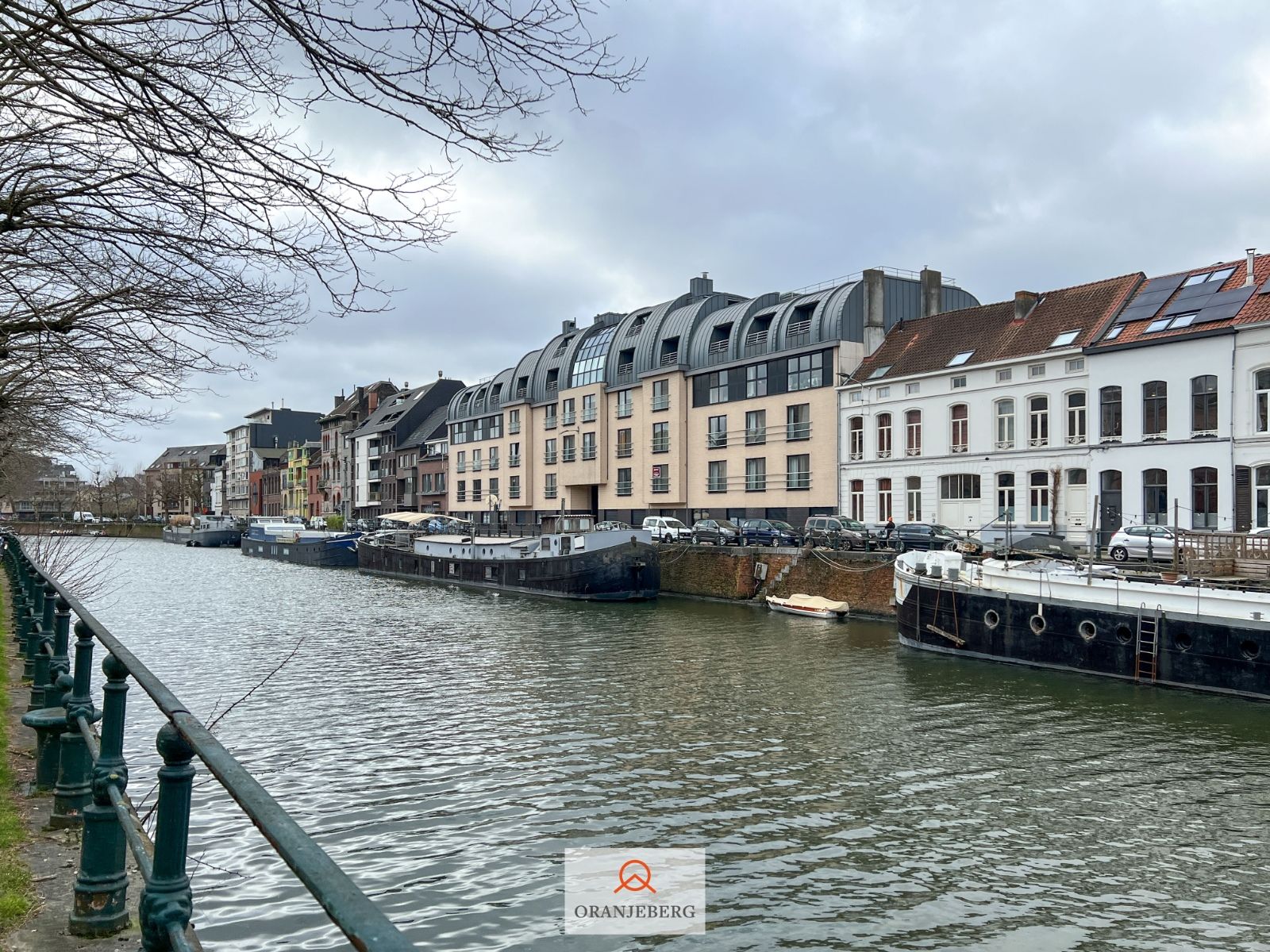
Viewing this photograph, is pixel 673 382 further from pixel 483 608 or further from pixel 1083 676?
pixel 1083 676

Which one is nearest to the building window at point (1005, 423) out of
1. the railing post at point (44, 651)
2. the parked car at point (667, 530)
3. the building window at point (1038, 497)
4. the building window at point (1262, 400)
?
the building window at point (1038, 497)

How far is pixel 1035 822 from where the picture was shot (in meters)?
11.6

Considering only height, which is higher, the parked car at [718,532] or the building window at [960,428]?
the building window at [960,428]

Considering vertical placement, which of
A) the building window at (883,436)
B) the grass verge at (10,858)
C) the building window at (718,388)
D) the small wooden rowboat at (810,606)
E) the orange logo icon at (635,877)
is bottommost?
the orange logo icon at (635,877)

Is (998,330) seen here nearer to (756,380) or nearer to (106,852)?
(756,380)

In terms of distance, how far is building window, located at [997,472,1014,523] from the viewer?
37.7 metres

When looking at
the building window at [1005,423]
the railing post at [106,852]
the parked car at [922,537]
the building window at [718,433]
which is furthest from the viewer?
the building window at [718,433]

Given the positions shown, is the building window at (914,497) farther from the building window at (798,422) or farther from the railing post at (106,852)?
the railing post at (106,852)

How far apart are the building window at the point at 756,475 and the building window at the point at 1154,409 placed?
63.4 ft

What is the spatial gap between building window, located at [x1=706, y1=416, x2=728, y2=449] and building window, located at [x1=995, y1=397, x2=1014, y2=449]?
1653cm

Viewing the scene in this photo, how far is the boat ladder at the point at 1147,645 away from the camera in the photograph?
798 inches

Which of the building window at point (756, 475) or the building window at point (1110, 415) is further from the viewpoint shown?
the building window at point (756, 475)

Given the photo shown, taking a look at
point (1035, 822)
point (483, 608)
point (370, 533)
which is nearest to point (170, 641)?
point (483, 608)

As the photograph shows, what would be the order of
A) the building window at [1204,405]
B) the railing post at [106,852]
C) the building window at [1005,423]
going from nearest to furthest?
the railing post at [106,852] → the building window at [1204,405] → the building window at [1005,423]
